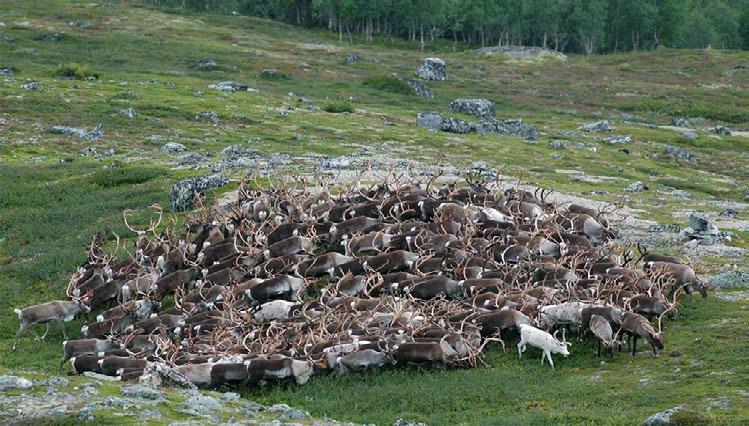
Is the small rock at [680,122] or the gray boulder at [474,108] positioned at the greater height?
the gray boulder at [474,108]

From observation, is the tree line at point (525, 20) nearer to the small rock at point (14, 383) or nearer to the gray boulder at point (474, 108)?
the gray boulder at point (474, 108)

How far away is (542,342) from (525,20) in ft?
370

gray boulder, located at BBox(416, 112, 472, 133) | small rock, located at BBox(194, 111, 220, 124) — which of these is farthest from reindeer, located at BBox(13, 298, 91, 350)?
gray boulder, located at BBox(416, 112, 472, 133)

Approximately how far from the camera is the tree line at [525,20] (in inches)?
4921

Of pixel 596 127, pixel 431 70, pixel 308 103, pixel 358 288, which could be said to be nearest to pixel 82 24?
pixel 431 70

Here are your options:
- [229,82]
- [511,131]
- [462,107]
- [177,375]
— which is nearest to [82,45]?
[229,82]

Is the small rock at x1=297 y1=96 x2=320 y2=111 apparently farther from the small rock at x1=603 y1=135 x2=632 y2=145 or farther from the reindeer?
the reindeer

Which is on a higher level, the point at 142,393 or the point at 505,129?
the point at 142,393

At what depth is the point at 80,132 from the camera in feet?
176

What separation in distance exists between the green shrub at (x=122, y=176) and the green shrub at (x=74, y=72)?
3179 cm

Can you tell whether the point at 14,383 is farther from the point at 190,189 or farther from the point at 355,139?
the point at 355,139

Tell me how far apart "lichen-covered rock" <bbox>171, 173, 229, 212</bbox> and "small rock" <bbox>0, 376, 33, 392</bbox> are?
1701 centimetres

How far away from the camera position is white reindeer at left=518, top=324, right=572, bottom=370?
20125mm

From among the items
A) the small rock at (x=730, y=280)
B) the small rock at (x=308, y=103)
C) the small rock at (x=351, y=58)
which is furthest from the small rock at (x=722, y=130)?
the small rock at (x=730, y=280)
